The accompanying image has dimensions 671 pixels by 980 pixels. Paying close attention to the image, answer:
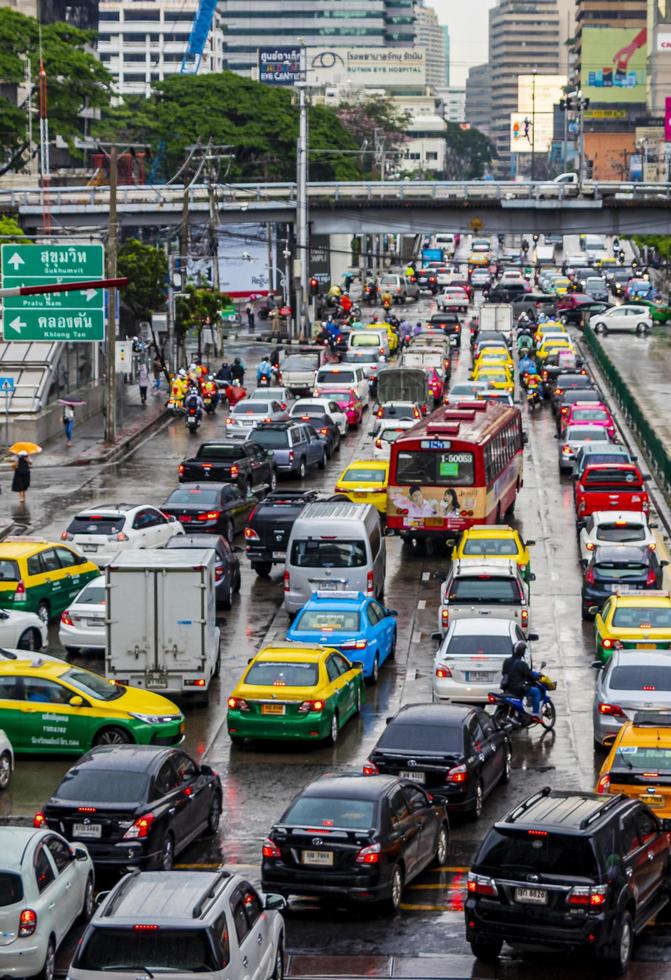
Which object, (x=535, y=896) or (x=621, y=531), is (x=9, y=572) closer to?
(x=621, y=531)

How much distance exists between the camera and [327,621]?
31.8 meters

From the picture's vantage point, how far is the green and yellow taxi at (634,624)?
31.0 metres

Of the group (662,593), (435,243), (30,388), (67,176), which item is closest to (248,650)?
(662,593)

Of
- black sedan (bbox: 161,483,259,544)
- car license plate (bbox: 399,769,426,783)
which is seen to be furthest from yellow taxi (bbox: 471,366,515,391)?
car license plate (bbox: 399,769,426,783)

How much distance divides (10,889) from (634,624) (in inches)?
620

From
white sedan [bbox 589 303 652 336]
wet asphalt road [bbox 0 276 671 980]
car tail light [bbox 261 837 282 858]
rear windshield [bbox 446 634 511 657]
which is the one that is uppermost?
white sedan [bbox 589 303 652 336]

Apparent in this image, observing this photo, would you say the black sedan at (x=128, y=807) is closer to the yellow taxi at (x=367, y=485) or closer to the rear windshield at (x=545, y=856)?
the rear windshield at (x=545, y=856)

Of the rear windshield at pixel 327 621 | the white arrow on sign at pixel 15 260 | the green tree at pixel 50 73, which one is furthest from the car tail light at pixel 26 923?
the green tree at pixel 50 73

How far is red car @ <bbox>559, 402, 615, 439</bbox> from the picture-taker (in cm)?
5712

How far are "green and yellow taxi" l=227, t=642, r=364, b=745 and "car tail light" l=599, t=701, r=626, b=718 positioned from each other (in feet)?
12.5

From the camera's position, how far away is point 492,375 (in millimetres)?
73312

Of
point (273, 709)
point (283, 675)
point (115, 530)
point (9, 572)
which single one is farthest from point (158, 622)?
point (115, 530)

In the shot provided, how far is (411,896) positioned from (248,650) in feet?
44.8

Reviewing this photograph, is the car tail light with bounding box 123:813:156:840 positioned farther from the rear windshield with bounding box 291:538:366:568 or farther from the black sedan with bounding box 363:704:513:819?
the rear windshield with bounding box 291:538:366:568
